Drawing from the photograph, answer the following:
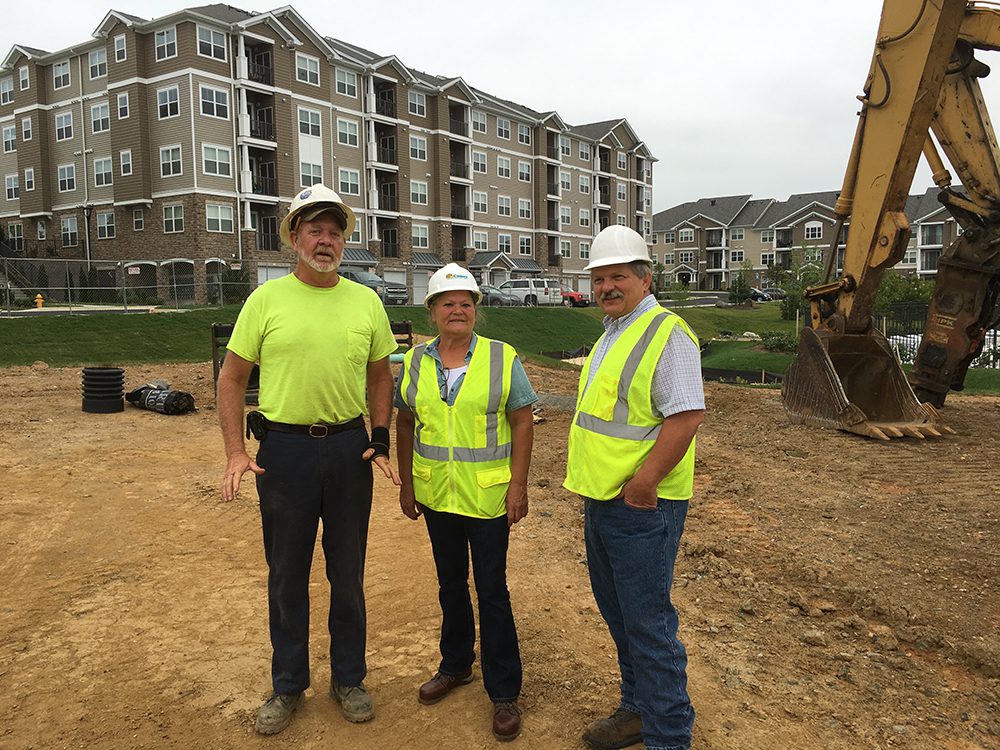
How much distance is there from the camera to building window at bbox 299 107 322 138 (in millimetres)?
41406

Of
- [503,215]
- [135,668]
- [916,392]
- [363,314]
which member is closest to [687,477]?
[363,314]

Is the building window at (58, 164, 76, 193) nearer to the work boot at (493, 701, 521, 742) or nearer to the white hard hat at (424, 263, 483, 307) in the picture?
the white hard hat at (424, 263, 483, 307)

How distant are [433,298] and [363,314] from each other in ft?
1.17

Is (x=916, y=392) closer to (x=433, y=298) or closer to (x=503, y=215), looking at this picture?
(x=433, y=298)

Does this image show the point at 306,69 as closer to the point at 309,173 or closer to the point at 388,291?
the point at 309,173

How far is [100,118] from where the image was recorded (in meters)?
40.3

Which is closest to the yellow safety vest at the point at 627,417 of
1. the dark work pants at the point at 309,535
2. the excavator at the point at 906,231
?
the dark work pants at the point at 309,535

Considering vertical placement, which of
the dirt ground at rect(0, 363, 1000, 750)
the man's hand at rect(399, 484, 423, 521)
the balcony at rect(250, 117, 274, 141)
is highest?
the balcony at rect(250, 117, 274, 141)

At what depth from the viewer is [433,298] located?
3572 mm

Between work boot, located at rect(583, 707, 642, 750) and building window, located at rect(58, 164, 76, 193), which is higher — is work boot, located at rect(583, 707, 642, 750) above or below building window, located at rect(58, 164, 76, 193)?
below

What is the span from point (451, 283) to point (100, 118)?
44296 millimetres

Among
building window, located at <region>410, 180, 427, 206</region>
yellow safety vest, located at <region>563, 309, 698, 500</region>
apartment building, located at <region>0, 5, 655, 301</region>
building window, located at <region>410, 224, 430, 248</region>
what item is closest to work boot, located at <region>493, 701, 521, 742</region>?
yellow safety vest, located at <region>563, 309, 698, 500</region>

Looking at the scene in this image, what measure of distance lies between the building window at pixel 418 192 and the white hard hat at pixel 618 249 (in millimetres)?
47327

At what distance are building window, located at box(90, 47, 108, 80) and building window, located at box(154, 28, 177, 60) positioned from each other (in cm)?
431
